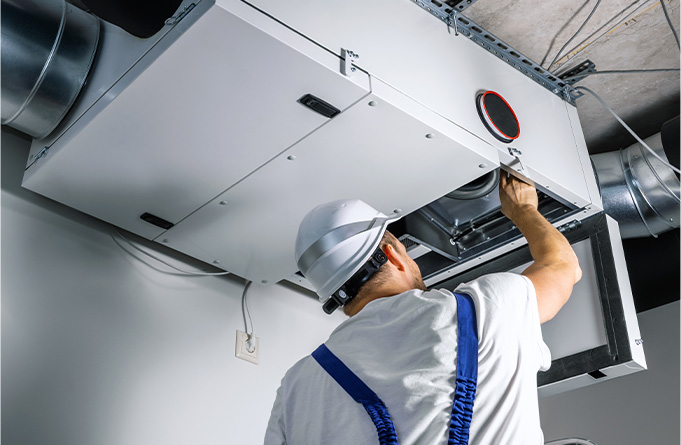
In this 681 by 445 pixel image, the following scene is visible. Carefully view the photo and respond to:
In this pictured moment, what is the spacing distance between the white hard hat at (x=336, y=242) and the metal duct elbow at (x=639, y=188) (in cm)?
87

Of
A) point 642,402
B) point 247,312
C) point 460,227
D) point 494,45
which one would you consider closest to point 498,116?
point 494,45

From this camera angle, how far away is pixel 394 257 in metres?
1.28

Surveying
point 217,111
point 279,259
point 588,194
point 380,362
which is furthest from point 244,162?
point 588,194

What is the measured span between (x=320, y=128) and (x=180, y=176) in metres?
0.33

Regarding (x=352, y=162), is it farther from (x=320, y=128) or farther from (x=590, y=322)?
(x=590, y=322)

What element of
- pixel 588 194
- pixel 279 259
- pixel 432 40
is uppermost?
pixel 432 40

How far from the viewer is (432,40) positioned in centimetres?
146

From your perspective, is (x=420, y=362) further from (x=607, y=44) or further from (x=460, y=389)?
(x=607, y=44)

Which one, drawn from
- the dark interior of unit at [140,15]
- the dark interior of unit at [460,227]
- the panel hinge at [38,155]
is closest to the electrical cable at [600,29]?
the dark interior of unit at [460,227]

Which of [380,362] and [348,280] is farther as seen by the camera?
[348,280]

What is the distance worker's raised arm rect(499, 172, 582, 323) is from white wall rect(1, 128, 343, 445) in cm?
79

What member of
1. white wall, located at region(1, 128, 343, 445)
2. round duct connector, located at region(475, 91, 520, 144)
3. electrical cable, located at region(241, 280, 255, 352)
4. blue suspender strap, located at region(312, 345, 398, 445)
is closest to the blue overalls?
blue suspender strap, located at region(312, 345, 398, 445)

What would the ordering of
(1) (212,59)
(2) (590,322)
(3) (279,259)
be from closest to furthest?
(1) (212,59) → (2) (590,322) → (3) (279,259)

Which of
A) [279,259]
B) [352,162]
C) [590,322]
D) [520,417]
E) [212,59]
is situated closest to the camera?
[520,417]
